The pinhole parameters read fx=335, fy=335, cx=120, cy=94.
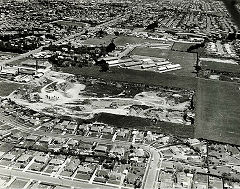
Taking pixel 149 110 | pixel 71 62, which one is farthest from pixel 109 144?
pixel 71 62

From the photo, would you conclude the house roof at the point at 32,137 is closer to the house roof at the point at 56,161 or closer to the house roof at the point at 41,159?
the house roof at the point at 41,159

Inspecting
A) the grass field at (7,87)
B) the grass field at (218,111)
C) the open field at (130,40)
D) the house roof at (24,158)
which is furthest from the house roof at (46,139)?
the open field at (130,40)

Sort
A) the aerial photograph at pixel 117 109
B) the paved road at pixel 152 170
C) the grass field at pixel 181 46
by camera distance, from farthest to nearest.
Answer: the grass field at pixel 181 46, the aerial photograph at pixel 117 109, the paved road at pixel 152 170

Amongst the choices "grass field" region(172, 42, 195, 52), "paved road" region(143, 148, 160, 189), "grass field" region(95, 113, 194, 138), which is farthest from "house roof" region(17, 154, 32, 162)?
"grass field" region(172, 42, 195, 52)

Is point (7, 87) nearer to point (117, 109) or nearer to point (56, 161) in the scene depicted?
point (117, 109)

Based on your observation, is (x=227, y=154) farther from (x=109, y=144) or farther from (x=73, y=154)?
(x=73, y=154)
